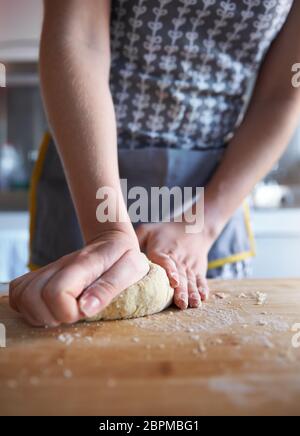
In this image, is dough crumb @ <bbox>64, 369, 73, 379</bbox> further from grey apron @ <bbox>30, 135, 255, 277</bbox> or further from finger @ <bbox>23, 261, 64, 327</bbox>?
grey apron @ <bbox>30, 135, 255, 277</bbox>

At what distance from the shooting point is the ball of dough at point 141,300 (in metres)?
0.69

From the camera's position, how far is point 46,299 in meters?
0.58

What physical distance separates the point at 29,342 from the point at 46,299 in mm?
70

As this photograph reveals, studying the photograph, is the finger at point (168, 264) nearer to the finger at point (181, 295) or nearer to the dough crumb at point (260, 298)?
the finger at point (181, 295)

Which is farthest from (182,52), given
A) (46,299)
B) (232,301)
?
(46,299)

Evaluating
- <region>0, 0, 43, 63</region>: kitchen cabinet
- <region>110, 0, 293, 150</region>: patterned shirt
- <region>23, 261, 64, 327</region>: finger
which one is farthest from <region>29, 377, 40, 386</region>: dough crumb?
<region>0, 0, 43, 63</region>: kitchen cabinet

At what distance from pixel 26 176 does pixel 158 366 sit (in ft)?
6.72

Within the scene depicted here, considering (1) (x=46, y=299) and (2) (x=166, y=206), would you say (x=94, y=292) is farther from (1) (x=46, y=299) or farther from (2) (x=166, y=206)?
(2) (x=166, y=206)

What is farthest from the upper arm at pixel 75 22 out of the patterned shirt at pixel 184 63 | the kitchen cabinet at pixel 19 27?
the kitchen cabinet at pixel 19 27

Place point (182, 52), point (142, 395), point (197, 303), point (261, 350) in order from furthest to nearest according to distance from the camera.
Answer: point (182, 52), point (197, 303), point (261, 350), point (142, 395)

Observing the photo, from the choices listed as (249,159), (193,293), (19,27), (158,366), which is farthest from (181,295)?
(19,27)

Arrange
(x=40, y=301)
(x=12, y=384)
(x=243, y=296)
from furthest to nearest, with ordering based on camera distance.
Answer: (x=243, y=296)
(x=40, y=301)
(x=12, y=384)

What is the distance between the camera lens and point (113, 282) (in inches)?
24.8

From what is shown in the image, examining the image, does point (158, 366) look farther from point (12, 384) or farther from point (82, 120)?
point (82, 120)
